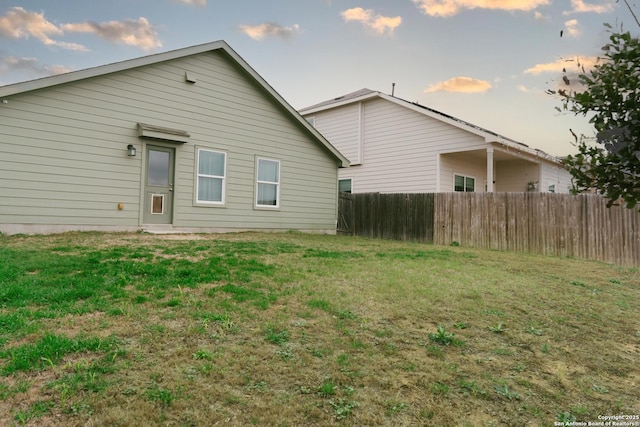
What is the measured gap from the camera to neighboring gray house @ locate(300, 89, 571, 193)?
15.5 metres

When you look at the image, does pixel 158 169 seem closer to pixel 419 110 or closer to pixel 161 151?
pixel 161 151

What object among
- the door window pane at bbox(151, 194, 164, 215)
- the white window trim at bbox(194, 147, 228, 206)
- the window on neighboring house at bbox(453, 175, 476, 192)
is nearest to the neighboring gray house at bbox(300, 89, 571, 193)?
the window on neighboring house at bbox(453, 175, 476, 192)

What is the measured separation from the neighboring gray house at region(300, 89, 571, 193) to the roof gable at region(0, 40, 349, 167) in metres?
3.58

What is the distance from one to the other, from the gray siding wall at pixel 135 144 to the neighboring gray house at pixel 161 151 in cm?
3

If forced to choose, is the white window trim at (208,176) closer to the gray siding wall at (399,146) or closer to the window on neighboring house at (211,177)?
the window on neighboring house at (211,177)

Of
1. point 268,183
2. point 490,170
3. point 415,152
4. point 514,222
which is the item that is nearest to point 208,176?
point 268,183

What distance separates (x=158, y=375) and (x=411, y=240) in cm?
1201

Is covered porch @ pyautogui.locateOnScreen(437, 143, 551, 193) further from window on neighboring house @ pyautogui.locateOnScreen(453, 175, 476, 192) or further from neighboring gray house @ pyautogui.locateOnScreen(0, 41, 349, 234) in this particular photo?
neighboring gray house @ pyautogui.locateOnScreen(0, 41, 349, 234)

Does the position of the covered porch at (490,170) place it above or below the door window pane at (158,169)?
above

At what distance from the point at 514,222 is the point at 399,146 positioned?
6.94 m

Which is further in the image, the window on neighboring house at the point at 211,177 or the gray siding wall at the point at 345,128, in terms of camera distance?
the gray siding wall at the point at 345,128

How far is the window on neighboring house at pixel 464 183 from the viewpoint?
17.0m

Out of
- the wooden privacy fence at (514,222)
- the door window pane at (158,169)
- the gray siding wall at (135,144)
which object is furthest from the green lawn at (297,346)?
the wooden privacy fence at (514,222)

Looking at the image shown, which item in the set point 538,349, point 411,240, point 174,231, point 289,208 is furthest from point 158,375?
point 411,240
